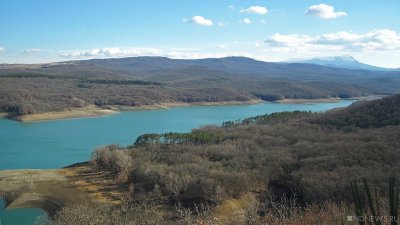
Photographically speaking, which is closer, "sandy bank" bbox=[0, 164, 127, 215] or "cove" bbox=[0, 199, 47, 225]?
"cove" bbox=[0, 199, 47, 225]

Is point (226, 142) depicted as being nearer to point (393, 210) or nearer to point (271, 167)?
point (271, 167)

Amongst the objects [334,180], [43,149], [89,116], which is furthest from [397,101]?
[89,116]

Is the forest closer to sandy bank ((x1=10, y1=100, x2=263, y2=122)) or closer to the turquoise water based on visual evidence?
the turquoise water

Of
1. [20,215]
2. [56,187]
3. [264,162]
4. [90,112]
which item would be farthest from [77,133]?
[264,162]

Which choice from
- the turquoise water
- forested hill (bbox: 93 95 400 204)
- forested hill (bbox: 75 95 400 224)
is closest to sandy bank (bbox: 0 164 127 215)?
forested hill (bbox: 75 95 400 224)

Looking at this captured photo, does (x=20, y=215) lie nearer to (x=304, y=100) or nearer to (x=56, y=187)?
(x=56, y=187)

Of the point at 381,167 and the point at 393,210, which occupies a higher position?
the point at 393,210

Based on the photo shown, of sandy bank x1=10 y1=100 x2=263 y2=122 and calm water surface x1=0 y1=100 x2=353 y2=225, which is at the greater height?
sandy bank x1=10 y1=100 x2=263 y2=122
